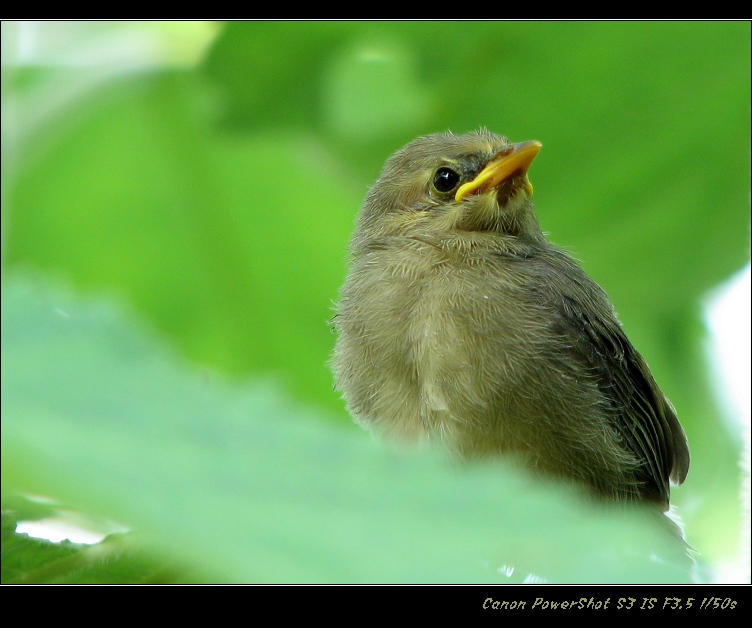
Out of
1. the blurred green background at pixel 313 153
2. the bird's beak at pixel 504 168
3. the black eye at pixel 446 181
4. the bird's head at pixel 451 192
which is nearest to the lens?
the blurred green background at pixel 313 153

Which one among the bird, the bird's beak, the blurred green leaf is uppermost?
the bird's beak

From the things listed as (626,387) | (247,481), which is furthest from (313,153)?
(247,481)

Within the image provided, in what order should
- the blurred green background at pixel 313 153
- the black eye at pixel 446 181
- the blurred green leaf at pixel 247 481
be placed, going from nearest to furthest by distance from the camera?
the blurred green leaf at pixel 247 481
the blurred green background at pixel 313 153
the black eye at pixel 446 181

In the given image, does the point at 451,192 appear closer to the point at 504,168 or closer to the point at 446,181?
the point at 446,181

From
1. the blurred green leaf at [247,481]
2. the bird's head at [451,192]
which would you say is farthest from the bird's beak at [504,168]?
the blurred green leaf at [247,481]

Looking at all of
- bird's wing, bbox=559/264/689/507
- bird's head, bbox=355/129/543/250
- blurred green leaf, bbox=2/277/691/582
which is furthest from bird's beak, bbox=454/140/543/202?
blurred green leaf, bbox=2/277/691/582

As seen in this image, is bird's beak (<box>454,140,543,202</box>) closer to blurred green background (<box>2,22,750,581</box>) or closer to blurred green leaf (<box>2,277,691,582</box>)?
blurred green background (<box>2,22,750,581</box>)

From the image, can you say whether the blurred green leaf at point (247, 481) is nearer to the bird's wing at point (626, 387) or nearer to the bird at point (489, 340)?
the bird at point (489, 340)

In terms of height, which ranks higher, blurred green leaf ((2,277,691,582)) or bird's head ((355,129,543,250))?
bird's head ((355,129,543,250))
